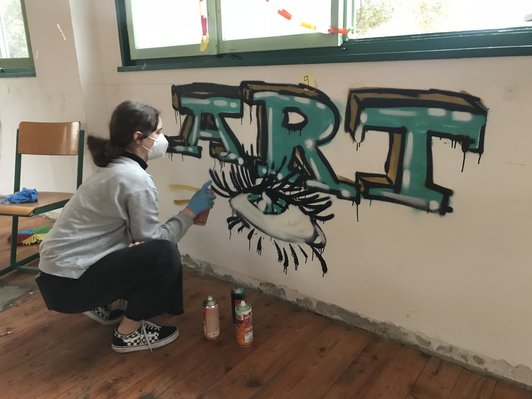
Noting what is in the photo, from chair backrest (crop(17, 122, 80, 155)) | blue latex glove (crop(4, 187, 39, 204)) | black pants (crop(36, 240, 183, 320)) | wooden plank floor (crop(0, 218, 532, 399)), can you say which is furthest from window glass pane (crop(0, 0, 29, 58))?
black pants (crop(36, 240, 183, 320))

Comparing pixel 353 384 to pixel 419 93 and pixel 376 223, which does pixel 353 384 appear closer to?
pixel 376 223

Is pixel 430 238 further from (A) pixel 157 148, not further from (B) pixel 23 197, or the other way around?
(B) pixel 23 197

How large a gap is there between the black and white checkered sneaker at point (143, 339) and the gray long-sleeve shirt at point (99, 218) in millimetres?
351

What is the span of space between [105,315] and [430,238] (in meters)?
1.45

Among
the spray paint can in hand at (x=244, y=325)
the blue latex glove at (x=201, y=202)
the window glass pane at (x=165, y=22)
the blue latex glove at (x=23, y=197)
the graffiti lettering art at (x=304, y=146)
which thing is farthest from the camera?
the blue latex glove at (x=23, y=197)

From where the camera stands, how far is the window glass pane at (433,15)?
4.55ft

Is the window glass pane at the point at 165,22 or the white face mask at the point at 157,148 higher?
the window glass pane at the point at 165,22

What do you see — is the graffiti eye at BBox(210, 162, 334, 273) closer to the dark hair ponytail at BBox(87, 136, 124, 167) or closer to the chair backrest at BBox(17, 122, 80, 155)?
the dark hair ponytail at BBox(87, 136, 124, 167)

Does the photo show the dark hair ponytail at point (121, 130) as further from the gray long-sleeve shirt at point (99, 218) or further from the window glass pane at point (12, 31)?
the window glass pane at point (12, 31)

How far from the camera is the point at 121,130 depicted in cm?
170

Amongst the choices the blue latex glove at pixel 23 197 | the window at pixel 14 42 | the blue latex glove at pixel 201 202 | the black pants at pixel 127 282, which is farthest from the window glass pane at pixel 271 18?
the window at pixel 14 42

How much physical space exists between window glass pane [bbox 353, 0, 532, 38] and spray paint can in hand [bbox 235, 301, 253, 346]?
3.79ft

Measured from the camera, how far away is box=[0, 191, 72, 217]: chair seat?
224 centimetres

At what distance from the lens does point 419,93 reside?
1.51 m
